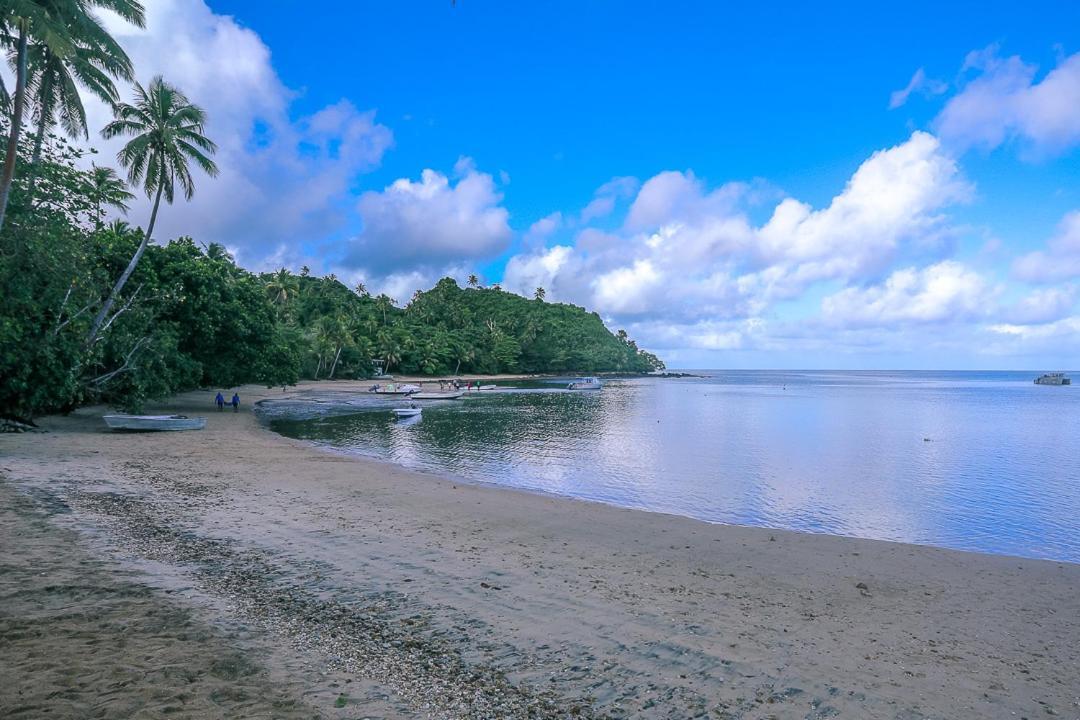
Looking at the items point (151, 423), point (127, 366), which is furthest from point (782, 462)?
point (127, 366)

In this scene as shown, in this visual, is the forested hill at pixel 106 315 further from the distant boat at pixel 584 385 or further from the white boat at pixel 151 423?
the distant boat at pixel 584 385

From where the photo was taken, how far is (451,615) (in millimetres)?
6625

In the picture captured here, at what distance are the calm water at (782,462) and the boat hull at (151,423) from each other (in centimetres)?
528

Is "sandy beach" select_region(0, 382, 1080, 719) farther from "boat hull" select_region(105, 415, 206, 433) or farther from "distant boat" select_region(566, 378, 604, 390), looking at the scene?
"distant boat" select_region(566, 378, 604, 390)

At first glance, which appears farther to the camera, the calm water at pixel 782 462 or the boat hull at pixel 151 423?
the boat hull at pixel 151 423

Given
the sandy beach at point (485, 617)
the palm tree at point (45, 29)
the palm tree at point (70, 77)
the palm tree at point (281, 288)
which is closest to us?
the sandy beach at point (485, 617)

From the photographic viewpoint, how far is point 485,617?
262 inches

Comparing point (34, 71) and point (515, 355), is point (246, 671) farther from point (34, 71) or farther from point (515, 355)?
point (515, 355)

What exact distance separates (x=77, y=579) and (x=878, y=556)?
13.7m

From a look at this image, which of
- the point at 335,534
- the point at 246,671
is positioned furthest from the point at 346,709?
the point at 335,534

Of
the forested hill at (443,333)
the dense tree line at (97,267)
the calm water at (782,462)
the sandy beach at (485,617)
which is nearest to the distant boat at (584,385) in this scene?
the forested hill at (443,333)

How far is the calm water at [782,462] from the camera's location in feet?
51.1

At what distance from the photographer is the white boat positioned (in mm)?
23719

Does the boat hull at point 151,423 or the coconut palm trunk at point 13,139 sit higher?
the coconut palm trunk at point 13,139
